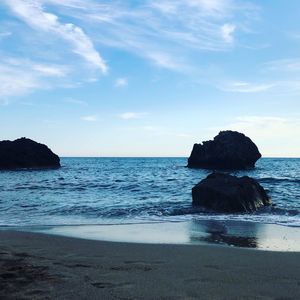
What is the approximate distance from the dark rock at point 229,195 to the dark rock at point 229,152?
A: 55547 millimetres

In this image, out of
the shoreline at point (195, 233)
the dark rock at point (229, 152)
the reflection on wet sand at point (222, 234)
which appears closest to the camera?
the shoreline at point (195, 233)

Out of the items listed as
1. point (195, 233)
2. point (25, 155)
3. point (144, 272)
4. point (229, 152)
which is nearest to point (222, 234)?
point (195, 233)

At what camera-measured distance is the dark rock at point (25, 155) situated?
86500mm

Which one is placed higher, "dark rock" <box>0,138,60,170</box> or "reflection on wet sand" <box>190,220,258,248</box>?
"dark rock" <box>0,138,60,170</box>

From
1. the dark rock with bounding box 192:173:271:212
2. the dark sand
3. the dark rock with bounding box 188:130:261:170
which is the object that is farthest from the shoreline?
the dark rock with bounding box 188:130:261:170

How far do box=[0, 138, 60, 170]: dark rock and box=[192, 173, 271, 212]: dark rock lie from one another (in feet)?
236

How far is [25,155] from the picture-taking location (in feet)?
292

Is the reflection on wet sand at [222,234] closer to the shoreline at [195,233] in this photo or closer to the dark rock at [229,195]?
the shoreline at [195,233]

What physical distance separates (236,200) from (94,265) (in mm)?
11803

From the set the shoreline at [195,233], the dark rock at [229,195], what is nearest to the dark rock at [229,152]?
the dark rock at [229,195]

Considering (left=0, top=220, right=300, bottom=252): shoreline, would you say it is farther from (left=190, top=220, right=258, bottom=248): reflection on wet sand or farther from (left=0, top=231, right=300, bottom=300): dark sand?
(left=0, top=231, right=300, bottom=300): dark sand

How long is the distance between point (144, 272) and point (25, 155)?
8624 cm

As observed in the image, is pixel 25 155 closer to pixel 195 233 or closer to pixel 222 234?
pixel 195 233

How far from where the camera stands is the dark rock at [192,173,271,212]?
18125 mm
